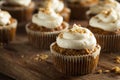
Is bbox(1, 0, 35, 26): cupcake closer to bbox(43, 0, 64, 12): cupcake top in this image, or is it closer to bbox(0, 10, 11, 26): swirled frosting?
bbox(43, 0, 64, 12): cupcake top

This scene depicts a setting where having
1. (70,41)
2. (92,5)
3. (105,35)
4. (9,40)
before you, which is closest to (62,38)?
(70,41)

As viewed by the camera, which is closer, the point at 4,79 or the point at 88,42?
the point at 88,42

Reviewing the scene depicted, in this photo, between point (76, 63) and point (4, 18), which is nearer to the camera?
point (76, 63)

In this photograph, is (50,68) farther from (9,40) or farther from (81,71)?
(9,40)

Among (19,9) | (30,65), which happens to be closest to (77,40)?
(30,65)

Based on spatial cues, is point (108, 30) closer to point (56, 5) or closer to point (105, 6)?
point (105, 6)
